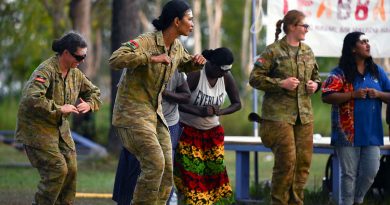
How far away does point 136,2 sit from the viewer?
58.9 feet

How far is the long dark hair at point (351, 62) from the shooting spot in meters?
10.5

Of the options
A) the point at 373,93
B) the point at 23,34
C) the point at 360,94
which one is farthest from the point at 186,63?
the point at 23,34

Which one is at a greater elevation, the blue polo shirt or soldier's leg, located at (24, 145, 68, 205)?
the blue polo shirt

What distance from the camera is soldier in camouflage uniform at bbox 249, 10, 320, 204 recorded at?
1008 cm

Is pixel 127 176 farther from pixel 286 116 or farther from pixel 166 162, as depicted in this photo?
pixel 286 116

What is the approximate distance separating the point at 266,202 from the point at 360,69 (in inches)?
79.5

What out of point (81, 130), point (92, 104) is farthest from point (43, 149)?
point (81, 130)

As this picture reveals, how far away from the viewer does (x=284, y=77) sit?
10.1 m

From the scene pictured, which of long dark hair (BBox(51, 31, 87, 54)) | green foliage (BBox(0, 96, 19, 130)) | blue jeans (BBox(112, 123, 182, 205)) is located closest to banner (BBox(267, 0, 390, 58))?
blue jeans (BBox(112, 123, 182, 205))

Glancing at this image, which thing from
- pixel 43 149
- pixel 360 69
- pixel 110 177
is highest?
pixel 360 69

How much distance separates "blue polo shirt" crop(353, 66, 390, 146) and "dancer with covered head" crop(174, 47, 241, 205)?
4.00ft

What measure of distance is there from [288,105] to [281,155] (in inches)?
18.9

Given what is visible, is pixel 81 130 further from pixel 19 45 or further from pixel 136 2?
pixel 19 45

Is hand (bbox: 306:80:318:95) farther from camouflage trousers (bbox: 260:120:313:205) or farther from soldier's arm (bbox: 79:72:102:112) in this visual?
soldier's arm (bbox: 79:72:102:112)
